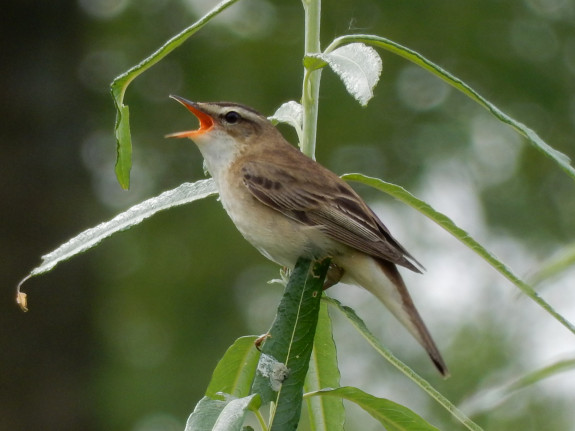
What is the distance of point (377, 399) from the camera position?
2445 mm

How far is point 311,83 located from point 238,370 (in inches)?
31.3

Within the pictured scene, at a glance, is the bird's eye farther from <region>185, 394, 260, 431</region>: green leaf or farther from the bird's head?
<region>185, 394, 260, 431</region>: green leaf

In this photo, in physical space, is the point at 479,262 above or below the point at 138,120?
below

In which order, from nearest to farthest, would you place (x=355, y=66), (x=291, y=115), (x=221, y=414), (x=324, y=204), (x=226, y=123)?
(x=221, y=414) → (x=355, y=66) → (x=291, y=115) → (x=324, y=204) → (x=226, y=123)

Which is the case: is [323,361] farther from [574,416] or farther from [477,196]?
[477,196]

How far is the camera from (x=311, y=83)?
266 centimetres

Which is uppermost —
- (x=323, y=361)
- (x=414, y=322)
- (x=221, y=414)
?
(x=414, y=322)

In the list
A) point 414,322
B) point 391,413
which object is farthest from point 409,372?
point 414,322

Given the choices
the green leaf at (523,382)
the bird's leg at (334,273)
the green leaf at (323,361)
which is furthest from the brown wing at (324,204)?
the green leaf at (523,382)

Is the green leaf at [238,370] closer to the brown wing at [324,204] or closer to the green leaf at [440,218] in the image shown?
the green leaf at [440,218]

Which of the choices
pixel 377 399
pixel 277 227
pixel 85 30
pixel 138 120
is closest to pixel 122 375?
pixel 138 120

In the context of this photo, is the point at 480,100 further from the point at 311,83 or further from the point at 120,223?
the point at 120,223

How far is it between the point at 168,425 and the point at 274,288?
2.00 metres

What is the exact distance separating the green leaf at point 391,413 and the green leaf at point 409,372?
71 mm
